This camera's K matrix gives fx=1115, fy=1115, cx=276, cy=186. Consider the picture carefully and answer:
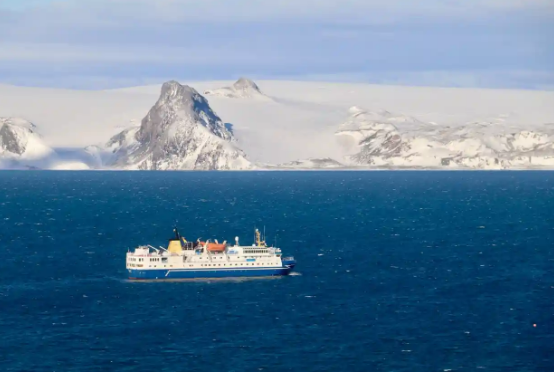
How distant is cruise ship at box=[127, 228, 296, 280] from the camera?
387ft

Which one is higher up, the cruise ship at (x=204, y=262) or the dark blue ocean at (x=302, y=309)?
the cruise ship at (x=204, y=262)

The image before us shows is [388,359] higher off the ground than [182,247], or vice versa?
[182,247]

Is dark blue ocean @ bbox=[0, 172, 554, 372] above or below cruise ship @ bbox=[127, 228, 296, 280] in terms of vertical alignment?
below

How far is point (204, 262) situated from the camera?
11931 cm

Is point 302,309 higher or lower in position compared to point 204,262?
lower

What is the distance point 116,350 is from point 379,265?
1956 inches

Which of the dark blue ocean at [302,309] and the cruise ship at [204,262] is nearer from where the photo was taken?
the dark blue ocean at [302,309]

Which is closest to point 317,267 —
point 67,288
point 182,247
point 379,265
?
point 379,265

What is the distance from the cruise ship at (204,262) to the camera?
118062 mm

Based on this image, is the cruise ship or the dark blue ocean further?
the cruise ship

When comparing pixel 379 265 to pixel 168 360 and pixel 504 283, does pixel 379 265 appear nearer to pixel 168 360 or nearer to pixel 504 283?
pixel 504 283

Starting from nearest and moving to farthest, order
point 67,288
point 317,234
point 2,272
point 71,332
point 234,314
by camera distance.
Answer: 1. point 71,332
2. point 234,314
3. point 67,288
4. point 2,272
5. point 317,234

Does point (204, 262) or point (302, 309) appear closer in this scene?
point (302, 309)

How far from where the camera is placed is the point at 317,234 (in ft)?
538
